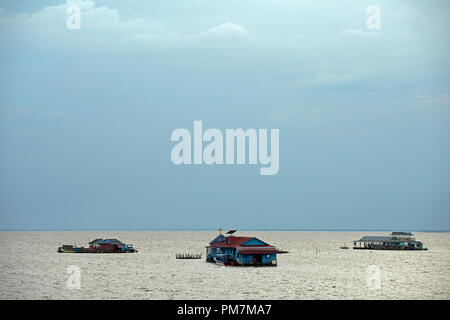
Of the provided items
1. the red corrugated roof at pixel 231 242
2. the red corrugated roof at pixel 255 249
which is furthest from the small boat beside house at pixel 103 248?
the red corrugated roof at pixel 255 249

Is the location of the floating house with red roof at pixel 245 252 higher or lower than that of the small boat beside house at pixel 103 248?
higher

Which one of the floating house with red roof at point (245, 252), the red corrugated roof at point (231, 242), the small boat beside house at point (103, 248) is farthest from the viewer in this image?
the small boat beside house at point (103, 248)

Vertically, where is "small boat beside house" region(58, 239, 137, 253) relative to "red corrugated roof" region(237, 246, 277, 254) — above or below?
below

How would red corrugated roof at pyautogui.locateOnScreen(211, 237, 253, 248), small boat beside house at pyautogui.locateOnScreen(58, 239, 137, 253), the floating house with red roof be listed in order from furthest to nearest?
1. small boat beside house at pyautogui.locateOnScreen(58, 239, 137, 253)
2. red corrugated roof at pyautogui.locateOnScreen(211, 237, 253, 248)
3. the floating house with red roof

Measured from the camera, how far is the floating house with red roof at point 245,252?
63.3m

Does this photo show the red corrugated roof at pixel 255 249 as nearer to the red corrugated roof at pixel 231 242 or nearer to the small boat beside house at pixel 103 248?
the red corrugated roof at pixel 231 242

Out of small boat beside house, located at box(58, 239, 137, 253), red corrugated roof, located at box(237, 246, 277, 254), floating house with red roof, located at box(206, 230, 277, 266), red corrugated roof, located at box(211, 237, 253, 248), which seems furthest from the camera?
small boat beside house, located at box(58, 239, 137, 253)

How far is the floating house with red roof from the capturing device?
63.3m

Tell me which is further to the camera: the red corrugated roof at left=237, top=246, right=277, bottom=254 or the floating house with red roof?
the floating house with red roof

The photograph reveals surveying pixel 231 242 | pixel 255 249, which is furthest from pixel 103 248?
pixel 255 249

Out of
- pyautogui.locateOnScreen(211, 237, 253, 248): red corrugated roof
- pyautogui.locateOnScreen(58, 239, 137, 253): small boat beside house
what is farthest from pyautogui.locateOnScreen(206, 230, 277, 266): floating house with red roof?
pyautogui.locateOnScreen(58, 239, 137, 253): small boat beside house

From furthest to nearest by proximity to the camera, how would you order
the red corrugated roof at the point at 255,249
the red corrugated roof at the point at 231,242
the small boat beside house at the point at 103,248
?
1. the small boat beside house at the point at 103,248
2. the red corrugated roof at the point at 231,242
3. the red corrugated roof at the point at 255,249

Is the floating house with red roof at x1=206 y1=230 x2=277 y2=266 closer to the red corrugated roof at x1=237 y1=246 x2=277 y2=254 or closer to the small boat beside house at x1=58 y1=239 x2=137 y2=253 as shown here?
the red corrugated roof at x1=237 y1=246 x2=277 y2=254
